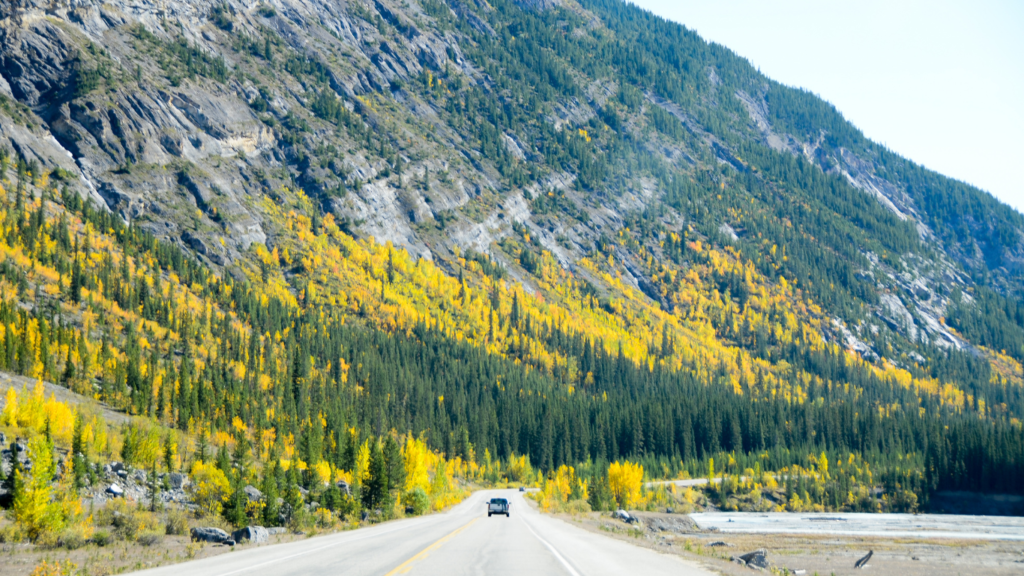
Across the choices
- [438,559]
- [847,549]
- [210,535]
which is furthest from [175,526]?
[847,549]

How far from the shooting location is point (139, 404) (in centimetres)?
8394

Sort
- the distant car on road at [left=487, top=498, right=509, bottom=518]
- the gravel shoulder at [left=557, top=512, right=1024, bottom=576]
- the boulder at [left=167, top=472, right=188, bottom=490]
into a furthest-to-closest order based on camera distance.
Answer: the distant car on road at [left=487, top=498, right=509, bottom=518] < the gravel shoulder at [left=557, top=512, right=1024, bottom=576] < the boulder at [left=167, top=472, right=188, bottom=490]

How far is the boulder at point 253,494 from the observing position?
4072cm

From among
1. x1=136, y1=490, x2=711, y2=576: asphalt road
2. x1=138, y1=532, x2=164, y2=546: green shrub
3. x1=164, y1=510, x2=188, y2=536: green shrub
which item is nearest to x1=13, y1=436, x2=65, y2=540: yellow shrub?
x1=138, y1=532, x2=164, y2=546: green shrub

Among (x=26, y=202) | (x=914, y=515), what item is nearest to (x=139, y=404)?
(x=26, y=202)

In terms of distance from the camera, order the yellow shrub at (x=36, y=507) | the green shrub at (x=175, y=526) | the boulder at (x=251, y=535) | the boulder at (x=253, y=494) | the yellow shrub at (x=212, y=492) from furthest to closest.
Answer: the boulder at (x=253, y=494)
the yellow shrub at (x=212, y=492)
the green shrub at (x=175, y=526)
the boulder at (x=251, y=535)
the yellow shrub at (x=36, y=507)

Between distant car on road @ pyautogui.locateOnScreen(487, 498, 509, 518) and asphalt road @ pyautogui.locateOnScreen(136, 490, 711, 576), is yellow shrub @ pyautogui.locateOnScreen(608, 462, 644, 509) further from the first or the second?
asphalt road @ pyautogui.locateOnScreen(136, 490, 711, 576)

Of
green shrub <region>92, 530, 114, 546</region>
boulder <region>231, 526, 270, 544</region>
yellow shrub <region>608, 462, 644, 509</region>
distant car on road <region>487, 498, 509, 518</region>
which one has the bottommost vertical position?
yellow shrub <region>608, 462, 644, 509</region>

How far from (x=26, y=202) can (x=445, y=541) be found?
169 m

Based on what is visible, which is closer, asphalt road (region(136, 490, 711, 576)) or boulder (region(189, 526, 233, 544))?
asphalt road (region(136, 490, 711, 576))

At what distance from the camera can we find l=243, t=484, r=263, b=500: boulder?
40.7 m

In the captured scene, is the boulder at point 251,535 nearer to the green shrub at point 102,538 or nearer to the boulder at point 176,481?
the green shrub at point 102,538

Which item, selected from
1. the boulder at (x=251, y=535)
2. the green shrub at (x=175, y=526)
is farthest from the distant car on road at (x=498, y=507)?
the green shrub at (x=175, y=526)

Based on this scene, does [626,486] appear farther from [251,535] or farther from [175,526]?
[175,526]
